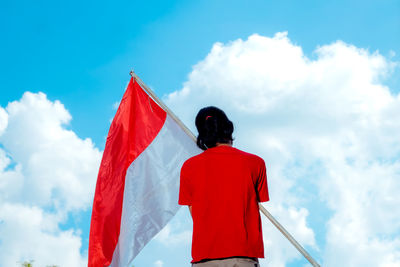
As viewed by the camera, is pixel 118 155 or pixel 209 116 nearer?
pixel 209 116

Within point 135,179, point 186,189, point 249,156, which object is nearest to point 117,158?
point 135,179

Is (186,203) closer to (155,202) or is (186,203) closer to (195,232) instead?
(195,232)

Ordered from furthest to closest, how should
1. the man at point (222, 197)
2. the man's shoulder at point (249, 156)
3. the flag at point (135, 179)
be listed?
the flag at point (135, 179)
the man's shoulder at point (249, 156)
the man at point (222, 197)

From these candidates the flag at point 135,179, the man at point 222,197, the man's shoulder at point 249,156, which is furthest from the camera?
A: the flag at point 135,179

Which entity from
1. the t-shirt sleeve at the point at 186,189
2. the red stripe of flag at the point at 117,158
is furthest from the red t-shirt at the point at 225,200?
the red stripe of flag at the point at 117,158

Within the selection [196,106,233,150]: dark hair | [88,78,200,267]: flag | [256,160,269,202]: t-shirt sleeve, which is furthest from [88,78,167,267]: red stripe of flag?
[256,160,269,202]: t-shirt sleeve

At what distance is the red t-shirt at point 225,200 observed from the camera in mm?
3492

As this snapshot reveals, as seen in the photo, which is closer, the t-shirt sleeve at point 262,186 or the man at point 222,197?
the man at point 222,197

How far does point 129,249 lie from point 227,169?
2739 millimetres

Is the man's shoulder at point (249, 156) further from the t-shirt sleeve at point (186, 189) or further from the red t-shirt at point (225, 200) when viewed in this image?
the t-shirt sleeve at point (186, 189)

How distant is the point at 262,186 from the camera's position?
12.5ft

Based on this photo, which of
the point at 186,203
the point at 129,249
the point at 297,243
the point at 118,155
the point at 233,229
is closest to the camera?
the point at 233,229

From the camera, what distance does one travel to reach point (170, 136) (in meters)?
6.36

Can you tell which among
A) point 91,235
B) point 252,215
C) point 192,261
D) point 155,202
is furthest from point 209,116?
point 91,235
